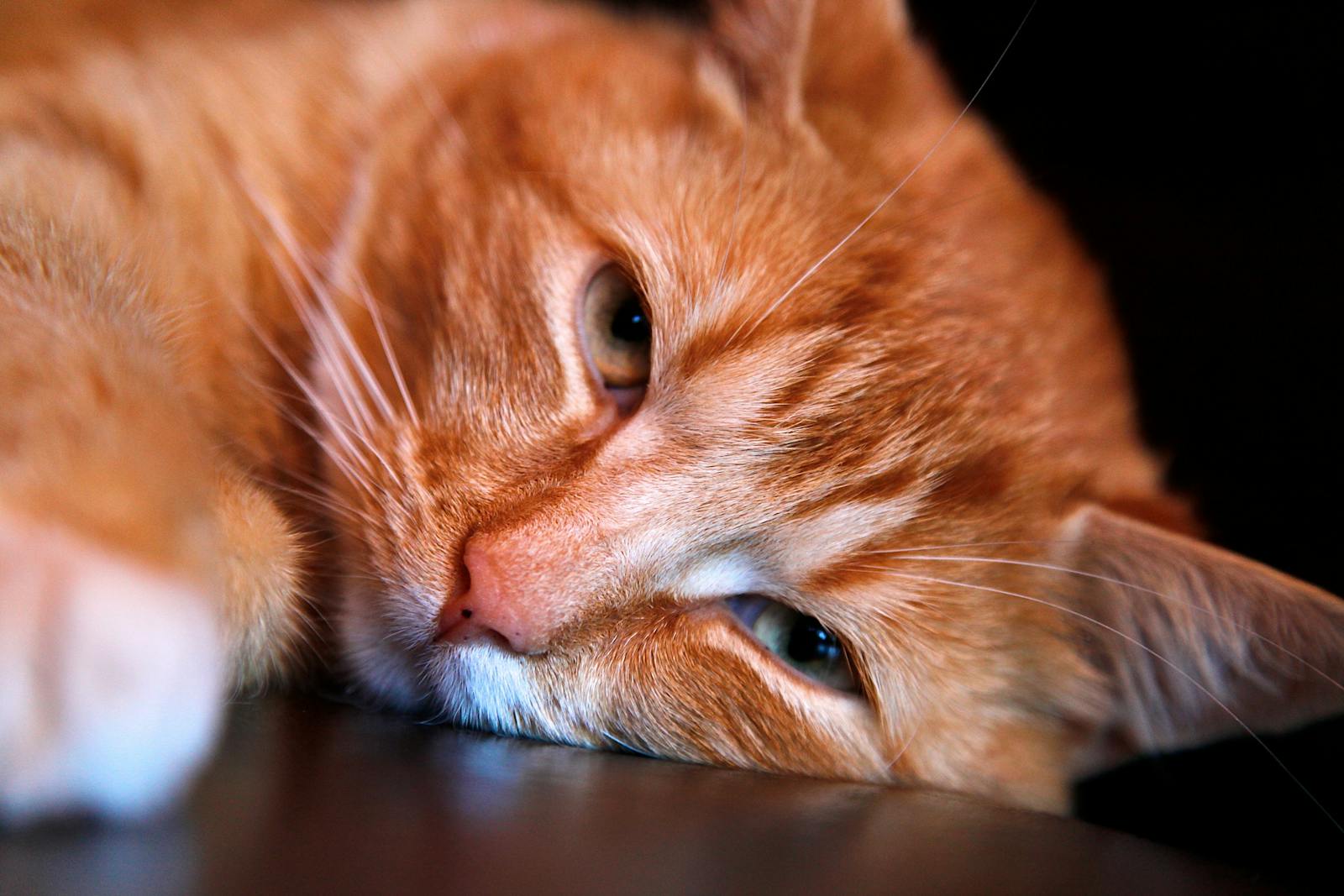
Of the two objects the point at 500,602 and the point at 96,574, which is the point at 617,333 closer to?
the point at 500,602

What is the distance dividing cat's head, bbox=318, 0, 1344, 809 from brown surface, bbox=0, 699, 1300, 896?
17cm

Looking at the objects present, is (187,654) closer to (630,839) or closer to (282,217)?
(630,839)

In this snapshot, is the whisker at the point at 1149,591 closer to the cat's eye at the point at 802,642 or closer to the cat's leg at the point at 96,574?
the cat's eye at the point at 802,642

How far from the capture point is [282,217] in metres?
1.55

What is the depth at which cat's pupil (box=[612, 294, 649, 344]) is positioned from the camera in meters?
1.37

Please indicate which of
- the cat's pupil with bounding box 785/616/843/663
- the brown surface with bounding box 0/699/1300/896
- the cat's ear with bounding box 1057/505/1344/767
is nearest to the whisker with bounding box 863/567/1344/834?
the cat's ear with bounding box 1057/505/1344/767

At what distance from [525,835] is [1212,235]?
1939 mm

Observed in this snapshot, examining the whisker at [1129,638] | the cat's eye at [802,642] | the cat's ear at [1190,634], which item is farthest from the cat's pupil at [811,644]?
the cat's ear at [1190,634]

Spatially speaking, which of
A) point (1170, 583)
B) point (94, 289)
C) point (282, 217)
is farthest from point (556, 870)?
point (282, 217)

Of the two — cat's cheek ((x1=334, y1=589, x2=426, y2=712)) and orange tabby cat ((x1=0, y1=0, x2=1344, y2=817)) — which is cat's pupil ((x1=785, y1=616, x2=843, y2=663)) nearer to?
orange tabby cat ((x1=0, y1=0, x2=1344, y2=817))

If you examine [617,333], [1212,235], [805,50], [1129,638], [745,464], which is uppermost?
[805,50]

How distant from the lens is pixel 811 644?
4.58 feet

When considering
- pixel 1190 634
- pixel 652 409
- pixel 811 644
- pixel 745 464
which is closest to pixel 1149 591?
pixel 1190 634

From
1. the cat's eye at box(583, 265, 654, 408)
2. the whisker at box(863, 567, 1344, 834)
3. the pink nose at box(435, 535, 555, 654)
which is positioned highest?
the cat's eye at box(583, 265, 654, 408)
